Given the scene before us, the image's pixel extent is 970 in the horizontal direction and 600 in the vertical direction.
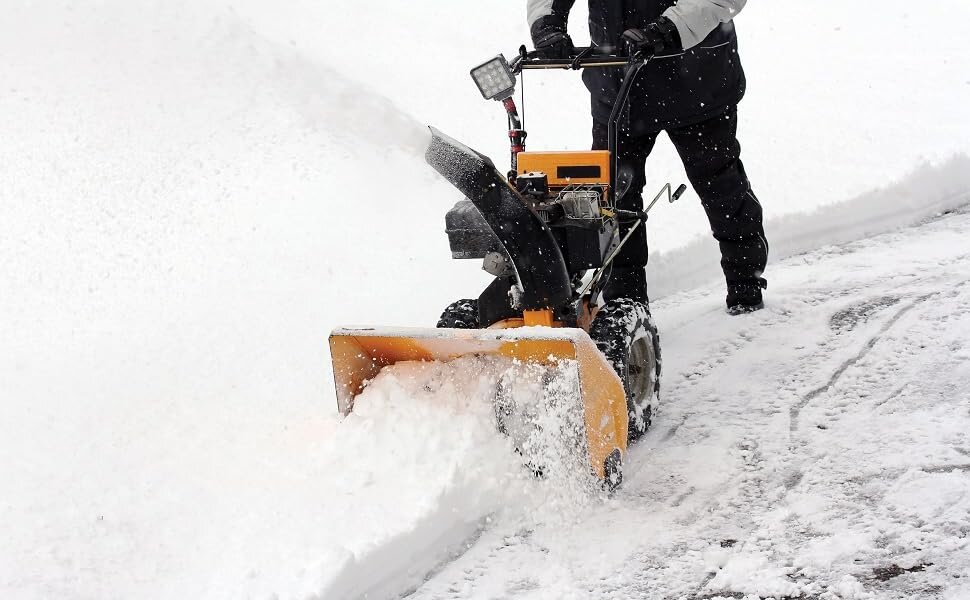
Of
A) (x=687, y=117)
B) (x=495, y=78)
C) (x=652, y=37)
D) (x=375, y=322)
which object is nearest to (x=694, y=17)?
(x=652, y=37)

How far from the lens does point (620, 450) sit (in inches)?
125

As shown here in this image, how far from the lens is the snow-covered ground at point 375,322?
2748 millimetres

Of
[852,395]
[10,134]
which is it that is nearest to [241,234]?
[10,134]

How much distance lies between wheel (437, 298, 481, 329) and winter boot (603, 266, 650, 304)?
117 centimetres

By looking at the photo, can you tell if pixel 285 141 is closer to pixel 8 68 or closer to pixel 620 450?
pixel 8 68

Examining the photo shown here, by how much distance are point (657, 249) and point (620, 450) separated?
253cm

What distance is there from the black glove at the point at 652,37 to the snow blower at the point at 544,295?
5 cm

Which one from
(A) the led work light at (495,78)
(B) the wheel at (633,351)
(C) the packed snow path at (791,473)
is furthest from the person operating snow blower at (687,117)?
(B) the wheel at (633,351)

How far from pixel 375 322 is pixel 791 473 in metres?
2.17

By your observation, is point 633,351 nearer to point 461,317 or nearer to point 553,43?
point 461,317

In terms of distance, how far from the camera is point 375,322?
4.62m

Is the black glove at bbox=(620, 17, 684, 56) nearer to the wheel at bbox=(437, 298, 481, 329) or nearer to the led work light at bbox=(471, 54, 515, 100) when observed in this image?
the led work light at bbox=(471, 54, 515, 100)

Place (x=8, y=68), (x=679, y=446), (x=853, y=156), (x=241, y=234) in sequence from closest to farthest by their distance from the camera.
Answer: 1. (x=679, y=446)
2. (x=241, y=234)
3. (x=8, y=68)
4. (x=853, y=156)

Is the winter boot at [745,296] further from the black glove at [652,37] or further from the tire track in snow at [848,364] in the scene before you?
the black glove at [652,37]
